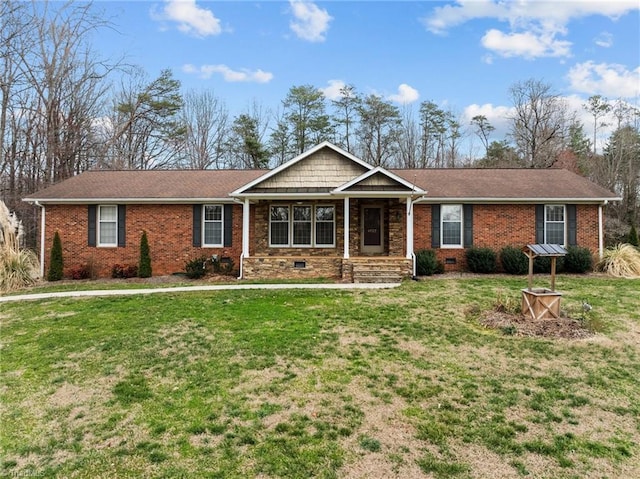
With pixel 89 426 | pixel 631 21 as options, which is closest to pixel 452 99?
pixel 631 21

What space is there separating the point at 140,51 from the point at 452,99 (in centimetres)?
2242

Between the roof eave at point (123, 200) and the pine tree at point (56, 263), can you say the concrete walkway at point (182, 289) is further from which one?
the roof eave at point (123, 200)

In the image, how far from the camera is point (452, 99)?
2966 centimetres

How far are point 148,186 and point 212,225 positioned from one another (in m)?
3.40

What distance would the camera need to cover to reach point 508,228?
1405cm

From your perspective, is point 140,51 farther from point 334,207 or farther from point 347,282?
point 347,282

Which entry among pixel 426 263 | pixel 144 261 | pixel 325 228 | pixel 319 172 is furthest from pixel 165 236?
pixel 426 263

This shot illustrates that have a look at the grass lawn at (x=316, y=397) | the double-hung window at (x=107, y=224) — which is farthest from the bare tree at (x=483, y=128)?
the double-hung window at (x=107, y=224)

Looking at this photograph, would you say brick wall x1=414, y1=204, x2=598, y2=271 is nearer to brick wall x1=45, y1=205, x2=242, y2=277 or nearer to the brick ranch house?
the brick ranch house

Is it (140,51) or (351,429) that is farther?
(140,51)

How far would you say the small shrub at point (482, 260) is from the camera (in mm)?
13328

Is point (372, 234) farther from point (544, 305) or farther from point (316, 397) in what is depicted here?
point (316, 397)

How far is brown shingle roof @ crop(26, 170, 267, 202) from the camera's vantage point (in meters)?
14.3

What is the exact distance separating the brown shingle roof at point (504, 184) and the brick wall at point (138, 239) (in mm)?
8278
